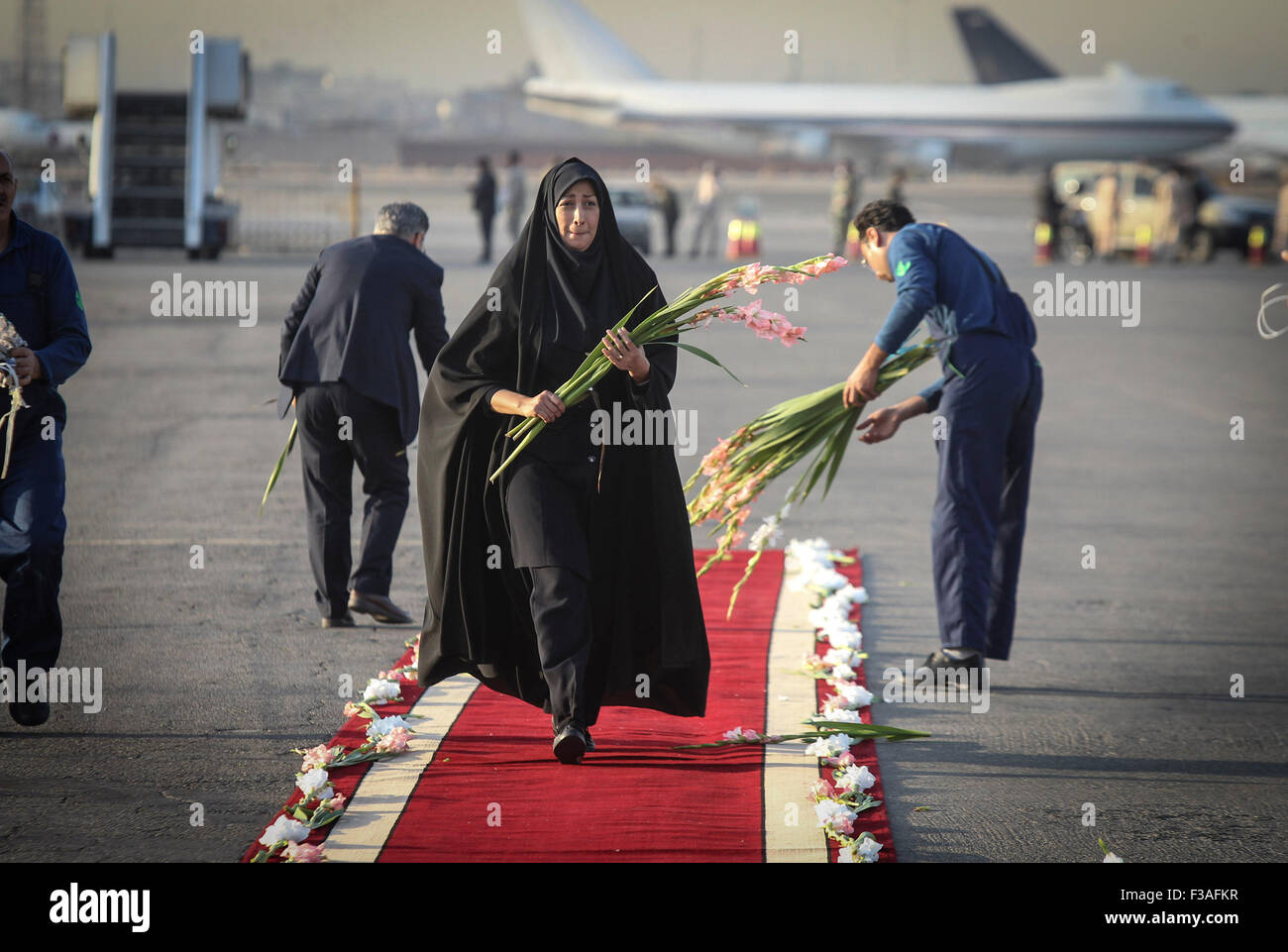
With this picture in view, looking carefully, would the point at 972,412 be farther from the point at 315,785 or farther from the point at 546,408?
the point at 315,785

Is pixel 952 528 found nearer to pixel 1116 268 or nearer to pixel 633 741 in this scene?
pixel 633 741

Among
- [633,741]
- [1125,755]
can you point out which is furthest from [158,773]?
→ [1125,755]

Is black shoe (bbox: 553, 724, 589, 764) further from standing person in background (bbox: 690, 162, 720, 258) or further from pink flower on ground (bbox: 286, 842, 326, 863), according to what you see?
standing person in background (bbox: 690, 162, 720, 258)

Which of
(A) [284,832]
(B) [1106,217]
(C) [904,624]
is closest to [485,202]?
(B) [1106,217]

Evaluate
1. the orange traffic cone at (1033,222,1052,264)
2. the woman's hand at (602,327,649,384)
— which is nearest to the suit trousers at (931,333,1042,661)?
the woman's hand at (602,327,649,384)

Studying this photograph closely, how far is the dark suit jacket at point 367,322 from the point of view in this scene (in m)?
6.70

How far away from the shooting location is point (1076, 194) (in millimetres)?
32688

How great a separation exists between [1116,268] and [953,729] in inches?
1014

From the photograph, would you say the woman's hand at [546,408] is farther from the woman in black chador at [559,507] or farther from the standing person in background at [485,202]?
the standing person in background at [485,202]

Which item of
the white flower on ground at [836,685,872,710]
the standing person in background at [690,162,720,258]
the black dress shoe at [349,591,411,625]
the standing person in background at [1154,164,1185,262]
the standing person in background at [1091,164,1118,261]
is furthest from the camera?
the standing person in background at [1091,164,1118,261]

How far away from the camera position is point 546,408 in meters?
4.81

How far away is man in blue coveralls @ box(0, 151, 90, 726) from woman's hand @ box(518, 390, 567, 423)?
1.62 metres

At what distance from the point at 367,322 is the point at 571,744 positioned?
8.41 feet

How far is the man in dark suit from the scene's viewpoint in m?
6.71
